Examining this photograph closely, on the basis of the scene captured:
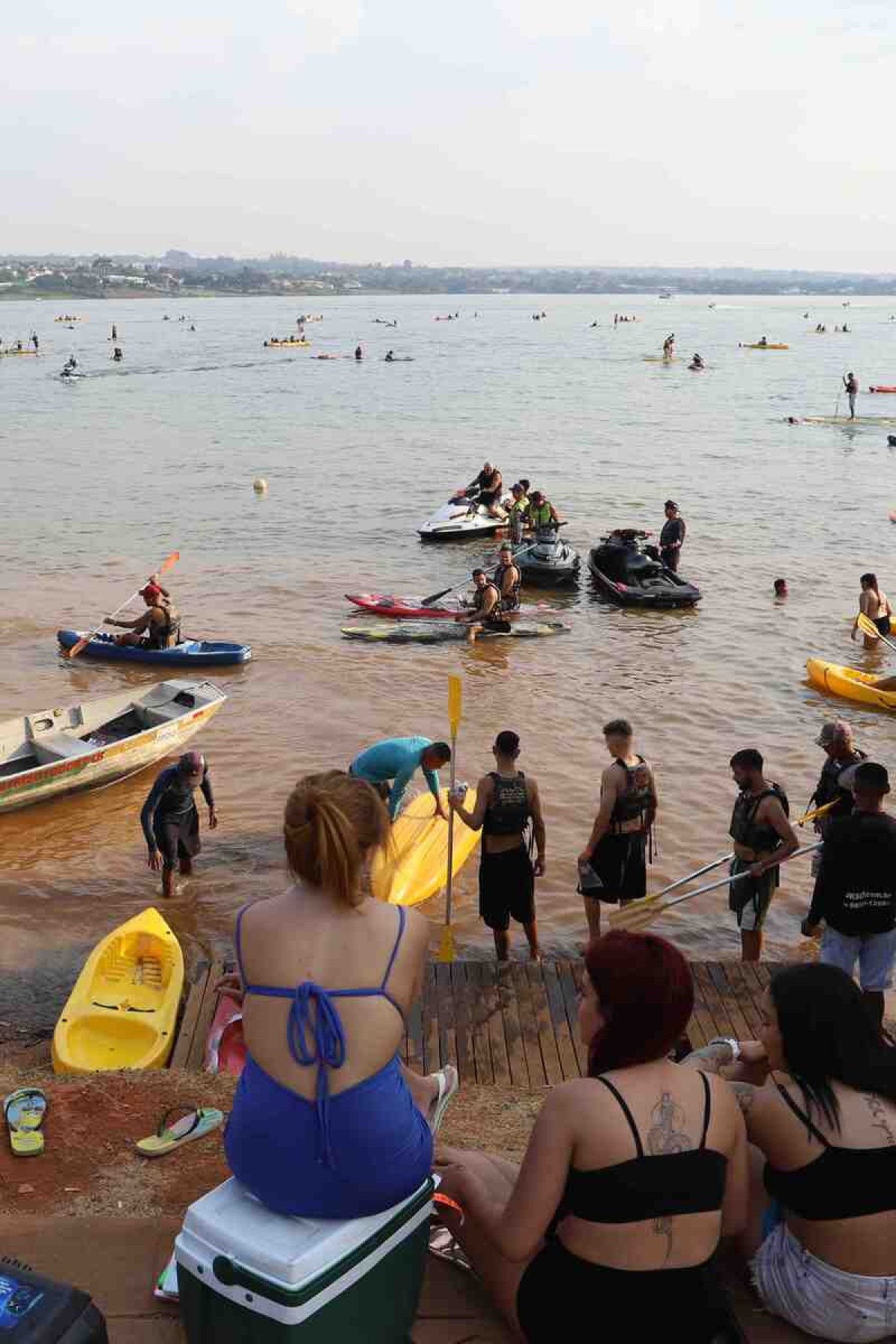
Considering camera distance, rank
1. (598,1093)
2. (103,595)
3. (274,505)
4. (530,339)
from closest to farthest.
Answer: (598,1093) < (103,595) < (274,505) < (530,339)

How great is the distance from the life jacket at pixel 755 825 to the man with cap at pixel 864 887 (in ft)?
3.31

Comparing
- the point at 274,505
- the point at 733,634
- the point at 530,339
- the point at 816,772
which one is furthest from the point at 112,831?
the point at 530,339

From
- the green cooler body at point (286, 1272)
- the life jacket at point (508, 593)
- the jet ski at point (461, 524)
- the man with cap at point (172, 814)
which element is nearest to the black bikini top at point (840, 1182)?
the green cooler body at point (286, 1272)

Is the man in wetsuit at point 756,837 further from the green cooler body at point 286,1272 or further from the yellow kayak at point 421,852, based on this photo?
the green cooler body at point 286,1272

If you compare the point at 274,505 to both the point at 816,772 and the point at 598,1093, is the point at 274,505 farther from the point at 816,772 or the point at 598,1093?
the point at 598,1093

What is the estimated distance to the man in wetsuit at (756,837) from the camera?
25.7ft

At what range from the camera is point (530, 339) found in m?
112

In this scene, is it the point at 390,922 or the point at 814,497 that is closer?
the point at 390,922

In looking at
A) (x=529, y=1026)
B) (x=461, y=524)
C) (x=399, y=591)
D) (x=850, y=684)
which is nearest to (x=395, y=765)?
(x=529, y=1026)

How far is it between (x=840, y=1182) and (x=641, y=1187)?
0.67 m

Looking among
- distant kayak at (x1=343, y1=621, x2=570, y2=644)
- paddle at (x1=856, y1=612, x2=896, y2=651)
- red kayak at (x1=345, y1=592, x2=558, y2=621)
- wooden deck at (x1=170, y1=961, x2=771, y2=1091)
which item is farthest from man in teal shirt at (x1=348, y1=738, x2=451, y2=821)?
paddle at (x1=856, y1=612, x2=896, y2=651)

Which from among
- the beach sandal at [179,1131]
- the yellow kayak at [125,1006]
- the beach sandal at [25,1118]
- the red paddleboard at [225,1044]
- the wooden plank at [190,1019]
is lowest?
the yellow kayak at [125,1006]

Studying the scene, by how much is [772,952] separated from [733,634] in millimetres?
10546

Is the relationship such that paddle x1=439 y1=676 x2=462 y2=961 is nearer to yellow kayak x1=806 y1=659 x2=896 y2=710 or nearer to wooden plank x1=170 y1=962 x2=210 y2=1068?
wooden plank x1=170 y1=962 x2=210 y2=1068
